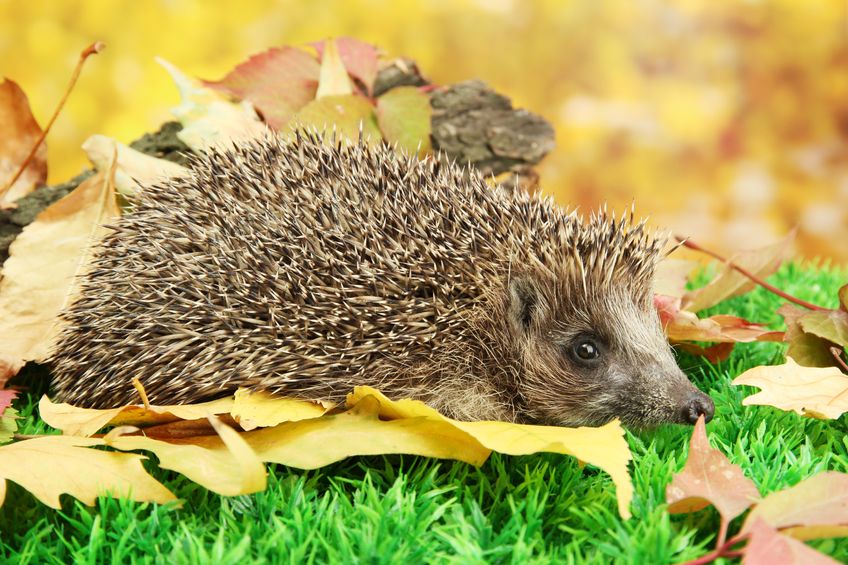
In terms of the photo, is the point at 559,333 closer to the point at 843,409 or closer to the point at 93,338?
the point at 843,409

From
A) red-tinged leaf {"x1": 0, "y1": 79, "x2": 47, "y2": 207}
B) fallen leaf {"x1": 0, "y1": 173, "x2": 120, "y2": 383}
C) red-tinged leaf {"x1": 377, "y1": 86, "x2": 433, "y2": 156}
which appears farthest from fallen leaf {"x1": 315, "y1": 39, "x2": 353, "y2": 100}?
red-tinged leaf {"x1": 0, "y1": 79, "x2": 47, "y2": 207}

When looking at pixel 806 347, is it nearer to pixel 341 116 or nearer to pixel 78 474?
pixel 341 116

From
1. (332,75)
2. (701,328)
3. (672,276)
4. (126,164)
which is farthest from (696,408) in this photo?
(126,164)

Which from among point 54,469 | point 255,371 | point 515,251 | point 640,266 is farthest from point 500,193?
point 54,469

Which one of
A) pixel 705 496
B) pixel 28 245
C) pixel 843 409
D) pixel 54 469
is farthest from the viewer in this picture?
pixel 28 245

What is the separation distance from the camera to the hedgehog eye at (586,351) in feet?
7.52

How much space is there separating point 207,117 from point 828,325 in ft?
7.12

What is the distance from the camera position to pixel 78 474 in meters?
1.81

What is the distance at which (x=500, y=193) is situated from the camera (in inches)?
99.0

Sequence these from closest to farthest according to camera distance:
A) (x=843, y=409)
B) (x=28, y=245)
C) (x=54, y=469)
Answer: (x=54, y=469) → (x=843, y=409) → (x=28, y=245)

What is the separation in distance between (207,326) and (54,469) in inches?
20.2

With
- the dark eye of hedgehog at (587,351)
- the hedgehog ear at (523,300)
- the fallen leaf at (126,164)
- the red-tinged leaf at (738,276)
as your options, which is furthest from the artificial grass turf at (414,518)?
the fallen leaf at (126,164)

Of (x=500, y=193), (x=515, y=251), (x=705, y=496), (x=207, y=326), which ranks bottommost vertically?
(x=705, y=496)

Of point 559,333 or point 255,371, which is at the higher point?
point 559,333
